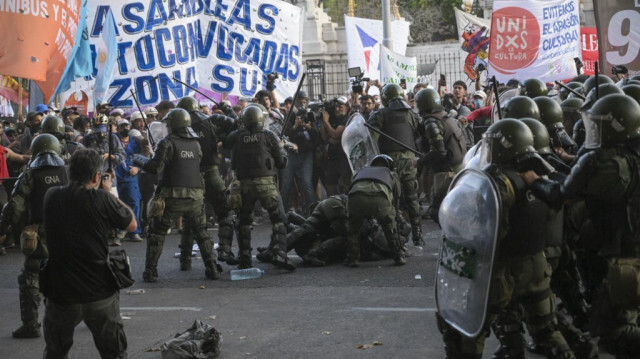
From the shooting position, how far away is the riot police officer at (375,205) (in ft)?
34.6

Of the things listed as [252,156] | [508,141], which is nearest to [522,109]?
[508,141]

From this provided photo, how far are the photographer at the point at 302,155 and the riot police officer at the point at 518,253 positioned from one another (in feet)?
30.6

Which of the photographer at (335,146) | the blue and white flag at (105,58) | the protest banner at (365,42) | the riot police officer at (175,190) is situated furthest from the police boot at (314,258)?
the protest banner at (365,42)

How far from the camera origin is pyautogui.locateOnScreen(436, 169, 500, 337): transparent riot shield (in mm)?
5109

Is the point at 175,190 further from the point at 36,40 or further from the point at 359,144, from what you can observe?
the point at 36,40

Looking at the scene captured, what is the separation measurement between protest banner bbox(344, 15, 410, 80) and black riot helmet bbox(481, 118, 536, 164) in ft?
48.5

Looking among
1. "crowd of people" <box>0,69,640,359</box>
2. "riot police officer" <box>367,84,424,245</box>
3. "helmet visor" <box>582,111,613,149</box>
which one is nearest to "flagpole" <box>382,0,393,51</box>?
"crowd of people" <box>0,69,640,359</box>

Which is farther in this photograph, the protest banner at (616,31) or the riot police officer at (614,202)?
the protest banner at (616,31)

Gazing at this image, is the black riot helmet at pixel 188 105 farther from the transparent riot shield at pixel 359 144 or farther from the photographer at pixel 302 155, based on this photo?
the photographer at pixel 302 155

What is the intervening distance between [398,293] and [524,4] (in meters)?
7.88

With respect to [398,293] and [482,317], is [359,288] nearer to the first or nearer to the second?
[398,293]

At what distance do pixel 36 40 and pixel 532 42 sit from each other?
7.70 meters

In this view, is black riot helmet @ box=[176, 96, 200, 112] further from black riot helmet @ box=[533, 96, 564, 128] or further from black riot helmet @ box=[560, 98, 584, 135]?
black riot helmet @ box=[533, 96, 564, 128]

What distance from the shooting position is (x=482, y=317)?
5.08 metres
